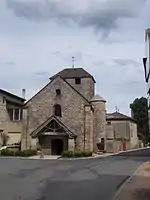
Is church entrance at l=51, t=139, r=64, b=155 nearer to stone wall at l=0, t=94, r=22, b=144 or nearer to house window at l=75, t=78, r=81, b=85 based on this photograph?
stone wall at l=0, t=94, r=22, b=144

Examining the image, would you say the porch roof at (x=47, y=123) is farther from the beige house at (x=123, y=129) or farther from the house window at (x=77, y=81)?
the beige house at (x=123, y=129)

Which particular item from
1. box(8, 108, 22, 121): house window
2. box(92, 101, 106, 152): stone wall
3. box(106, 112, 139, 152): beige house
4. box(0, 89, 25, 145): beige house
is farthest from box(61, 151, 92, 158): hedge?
→ box(106, 112, 139, 152): beige house

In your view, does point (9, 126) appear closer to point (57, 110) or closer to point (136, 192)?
point (57, 110)

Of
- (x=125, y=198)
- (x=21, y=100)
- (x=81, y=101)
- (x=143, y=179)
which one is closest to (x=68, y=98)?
(x=81, y=101)

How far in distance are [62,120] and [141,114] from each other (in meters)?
57.8

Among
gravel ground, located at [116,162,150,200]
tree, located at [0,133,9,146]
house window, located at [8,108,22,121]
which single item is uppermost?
house window, located at [8,108,22,121]

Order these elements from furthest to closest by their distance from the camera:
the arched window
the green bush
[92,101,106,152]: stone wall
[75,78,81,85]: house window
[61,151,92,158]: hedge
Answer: [75,78,81,85]: house window → the arched window → [92,101,106,152]: stone wall → the green bush → [61,151,92,158]: hedge

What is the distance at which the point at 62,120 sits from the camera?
50062mm

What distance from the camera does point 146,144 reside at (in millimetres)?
92562

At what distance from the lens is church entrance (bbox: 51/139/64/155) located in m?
48.8

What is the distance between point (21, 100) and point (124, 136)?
1955cm

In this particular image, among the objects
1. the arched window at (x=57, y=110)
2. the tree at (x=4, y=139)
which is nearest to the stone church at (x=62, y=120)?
the arched window at (x=57, y=110)

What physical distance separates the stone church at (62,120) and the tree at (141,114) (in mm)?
48220

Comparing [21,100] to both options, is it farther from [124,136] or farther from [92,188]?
[92,188]
